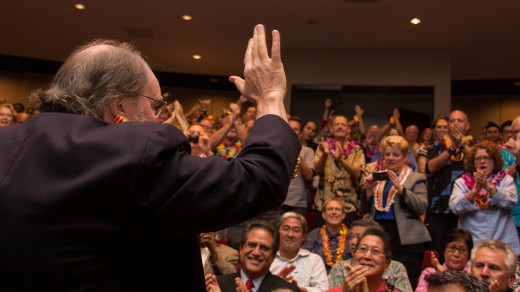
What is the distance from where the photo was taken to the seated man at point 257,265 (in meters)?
3.35

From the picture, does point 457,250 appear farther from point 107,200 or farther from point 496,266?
point 107,200

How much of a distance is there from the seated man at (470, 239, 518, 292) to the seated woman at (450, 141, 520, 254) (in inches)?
40.0

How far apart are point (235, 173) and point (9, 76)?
1140cm

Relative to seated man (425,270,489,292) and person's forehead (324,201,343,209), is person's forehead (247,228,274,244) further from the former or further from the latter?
seated man (425,270,489,292)

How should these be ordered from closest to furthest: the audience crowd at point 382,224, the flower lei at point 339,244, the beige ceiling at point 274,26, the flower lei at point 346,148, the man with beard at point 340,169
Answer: the audience crowd at point 382,224
the flower lei at point 339,244
the man with beard at point 340,169
the flower lei at point 346,148
the beige ceiling at point 274,26

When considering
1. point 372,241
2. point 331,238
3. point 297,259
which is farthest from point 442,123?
point 372,241

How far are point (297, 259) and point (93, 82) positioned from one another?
3113 mm

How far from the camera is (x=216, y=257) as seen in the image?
3.82 m

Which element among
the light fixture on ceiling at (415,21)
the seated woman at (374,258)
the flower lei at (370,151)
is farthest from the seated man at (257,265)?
the light fixture on ceiling at (415,21)

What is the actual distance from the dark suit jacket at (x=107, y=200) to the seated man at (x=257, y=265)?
2.47 metres

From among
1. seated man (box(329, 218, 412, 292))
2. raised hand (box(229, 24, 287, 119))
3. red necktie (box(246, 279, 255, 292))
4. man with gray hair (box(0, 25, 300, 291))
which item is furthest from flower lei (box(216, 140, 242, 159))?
man with gray hair (box(0, 25, 300, 291))

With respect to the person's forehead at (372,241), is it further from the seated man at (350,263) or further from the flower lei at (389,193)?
the flower lei at (389,193)

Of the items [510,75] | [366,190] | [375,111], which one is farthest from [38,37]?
[510,75]

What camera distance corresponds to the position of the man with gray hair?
2.96 ft
